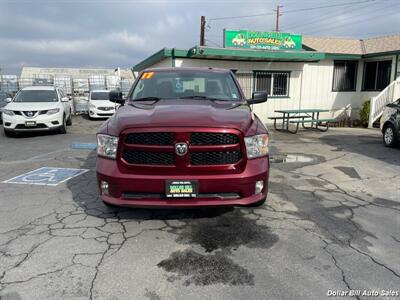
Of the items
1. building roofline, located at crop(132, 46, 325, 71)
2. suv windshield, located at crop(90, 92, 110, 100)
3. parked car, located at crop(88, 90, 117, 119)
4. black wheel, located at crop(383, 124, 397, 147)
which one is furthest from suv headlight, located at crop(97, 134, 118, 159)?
suv windshield, located at crop(90, 92, 110, 100)

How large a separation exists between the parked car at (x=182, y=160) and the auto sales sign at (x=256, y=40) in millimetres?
11278

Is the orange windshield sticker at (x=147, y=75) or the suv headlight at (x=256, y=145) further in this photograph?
the orange windshield sticker at (x=147, y=75)

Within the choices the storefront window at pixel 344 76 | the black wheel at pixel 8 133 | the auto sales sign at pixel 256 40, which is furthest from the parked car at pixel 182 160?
the storefront window at pixel 344 76

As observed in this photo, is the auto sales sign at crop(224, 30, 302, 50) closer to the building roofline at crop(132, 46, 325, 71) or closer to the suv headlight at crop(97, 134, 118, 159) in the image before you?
the building roofline at crop(132, 46, 325, 71)

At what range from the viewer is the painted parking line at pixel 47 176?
571 centimetres

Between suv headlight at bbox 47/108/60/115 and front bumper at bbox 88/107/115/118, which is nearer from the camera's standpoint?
suv headlight at bbox 47/108/60/115

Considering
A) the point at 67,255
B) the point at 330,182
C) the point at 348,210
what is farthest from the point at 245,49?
the point at 67,255

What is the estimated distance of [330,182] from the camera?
5.89 meters

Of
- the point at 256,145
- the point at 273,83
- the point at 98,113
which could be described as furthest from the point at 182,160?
the point at 98,113

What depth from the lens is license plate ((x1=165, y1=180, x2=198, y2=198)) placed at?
3275 mm

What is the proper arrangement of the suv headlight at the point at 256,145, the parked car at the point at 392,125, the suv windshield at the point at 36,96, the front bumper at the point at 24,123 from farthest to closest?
the suv windshield at the point at 36,96 < the front bumper at the point at 24,123 < the parked car at the point at 392,125 < the suv headlight at the point at 256,145

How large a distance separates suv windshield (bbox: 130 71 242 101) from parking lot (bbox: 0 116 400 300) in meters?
1.62

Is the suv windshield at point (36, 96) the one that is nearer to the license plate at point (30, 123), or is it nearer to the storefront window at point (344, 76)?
the license plate at point (30, 123)

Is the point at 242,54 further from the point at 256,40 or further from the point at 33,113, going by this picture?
the point at 33,113
